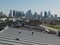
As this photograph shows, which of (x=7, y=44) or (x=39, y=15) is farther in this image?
(x=39, y=15)

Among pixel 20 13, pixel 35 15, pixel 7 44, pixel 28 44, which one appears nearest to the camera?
pixel 7 44

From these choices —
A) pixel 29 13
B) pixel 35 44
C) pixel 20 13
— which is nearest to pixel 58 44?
pixel 35 44

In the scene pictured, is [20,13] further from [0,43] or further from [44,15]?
[0,43]

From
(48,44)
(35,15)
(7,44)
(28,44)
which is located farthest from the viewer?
(35,15)

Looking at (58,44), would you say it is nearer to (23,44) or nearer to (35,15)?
(23,44)

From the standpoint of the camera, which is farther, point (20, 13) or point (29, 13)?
point (29, 13)

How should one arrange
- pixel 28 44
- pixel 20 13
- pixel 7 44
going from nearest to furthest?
pixel 7 44, pixel 28 44, pixel 20 13

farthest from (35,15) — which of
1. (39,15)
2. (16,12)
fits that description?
(16,12)

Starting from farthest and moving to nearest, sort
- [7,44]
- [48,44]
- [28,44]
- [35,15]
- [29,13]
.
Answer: [29,13] < [35,15] < [48,44] < [28,44] < [7,44]
